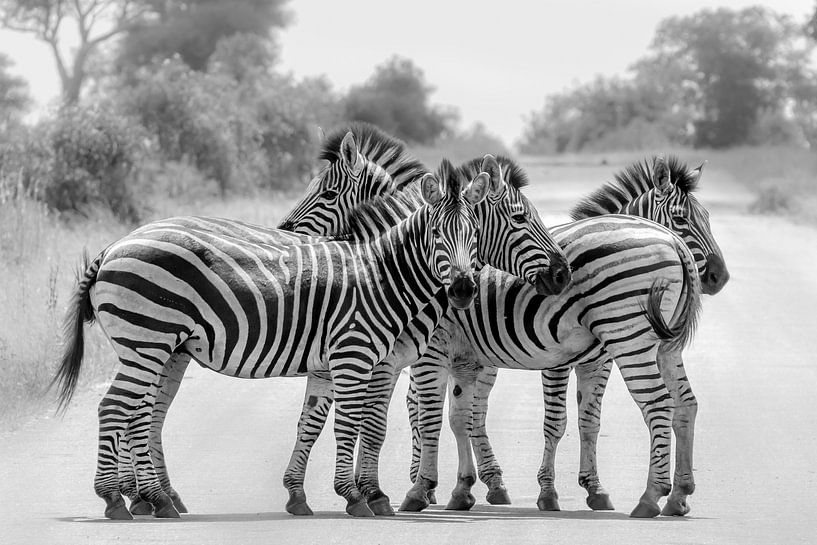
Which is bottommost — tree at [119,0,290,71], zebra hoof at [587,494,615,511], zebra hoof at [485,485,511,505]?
A: zebra hoof at [485,485,511,505]

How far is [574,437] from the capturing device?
37.7 ft

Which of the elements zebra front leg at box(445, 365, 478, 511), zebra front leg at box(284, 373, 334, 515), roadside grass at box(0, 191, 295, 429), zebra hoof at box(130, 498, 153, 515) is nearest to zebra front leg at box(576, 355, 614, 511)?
zebra front leg at box(445, 365, 478, 511)

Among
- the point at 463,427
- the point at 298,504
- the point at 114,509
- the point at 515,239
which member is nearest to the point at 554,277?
the point at 515,239

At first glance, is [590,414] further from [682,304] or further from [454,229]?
[454,229]

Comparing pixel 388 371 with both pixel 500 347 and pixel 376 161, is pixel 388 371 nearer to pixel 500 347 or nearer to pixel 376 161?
pixel 500 347

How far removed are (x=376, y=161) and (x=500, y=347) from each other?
2164 millimetres

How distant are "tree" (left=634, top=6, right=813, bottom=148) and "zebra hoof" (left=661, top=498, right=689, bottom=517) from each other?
5807cm

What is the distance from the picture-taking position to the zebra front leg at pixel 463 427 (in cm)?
904

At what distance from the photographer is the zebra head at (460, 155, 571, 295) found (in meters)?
8.70

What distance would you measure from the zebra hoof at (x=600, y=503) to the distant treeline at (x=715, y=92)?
5759 cm

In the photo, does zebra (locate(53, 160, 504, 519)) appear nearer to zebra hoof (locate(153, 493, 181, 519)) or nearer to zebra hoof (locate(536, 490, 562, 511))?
zebra hoof (locate(153, 493, 181, 519))

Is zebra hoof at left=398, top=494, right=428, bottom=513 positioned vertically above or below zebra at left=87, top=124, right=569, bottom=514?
below

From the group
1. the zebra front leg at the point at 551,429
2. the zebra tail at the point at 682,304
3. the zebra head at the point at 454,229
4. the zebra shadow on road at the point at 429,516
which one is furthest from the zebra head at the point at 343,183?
the zebra shadow on road at the point at 429,516

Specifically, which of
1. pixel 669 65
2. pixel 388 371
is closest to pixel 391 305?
pixel 388 371
